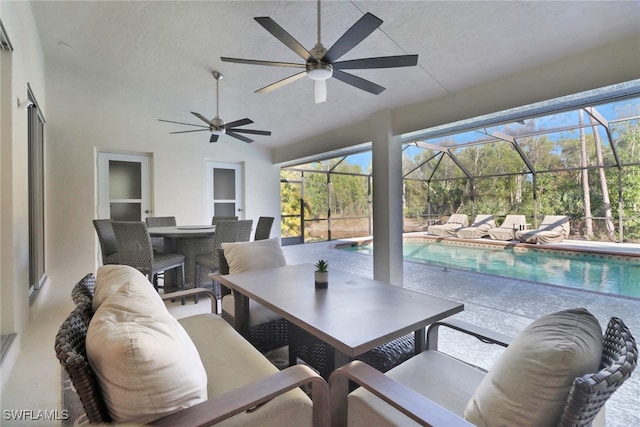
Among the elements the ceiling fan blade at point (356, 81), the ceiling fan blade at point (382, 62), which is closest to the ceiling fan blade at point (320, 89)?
the ceiling fan blade at point (356, 81)

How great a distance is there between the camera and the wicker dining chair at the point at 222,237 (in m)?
3.49

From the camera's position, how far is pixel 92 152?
4793mm

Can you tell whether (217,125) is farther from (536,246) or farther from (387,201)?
(536,246)

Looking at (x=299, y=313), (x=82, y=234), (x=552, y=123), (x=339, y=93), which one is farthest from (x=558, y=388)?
(x=552, y=123)

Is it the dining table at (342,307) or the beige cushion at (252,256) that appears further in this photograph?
the beige cushion at (252,256)

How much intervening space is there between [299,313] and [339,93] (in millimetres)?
3383

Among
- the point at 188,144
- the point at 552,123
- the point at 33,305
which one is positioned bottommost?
the point at 33,305

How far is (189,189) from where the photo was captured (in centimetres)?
575

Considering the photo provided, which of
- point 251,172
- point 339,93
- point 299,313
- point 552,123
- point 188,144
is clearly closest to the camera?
point 299,313

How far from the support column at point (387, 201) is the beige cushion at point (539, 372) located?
3.21m

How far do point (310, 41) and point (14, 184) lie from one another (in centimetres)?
292

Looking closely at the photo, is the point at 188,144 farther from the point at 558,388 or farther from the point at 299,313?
the point at 558,388

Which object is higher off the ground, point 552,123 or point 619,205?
point 552,123

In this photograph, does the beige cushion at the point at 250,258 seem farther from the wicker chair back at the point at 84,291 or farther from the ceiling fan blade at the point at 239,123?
the ceiling fan blade at the point at 239,123
